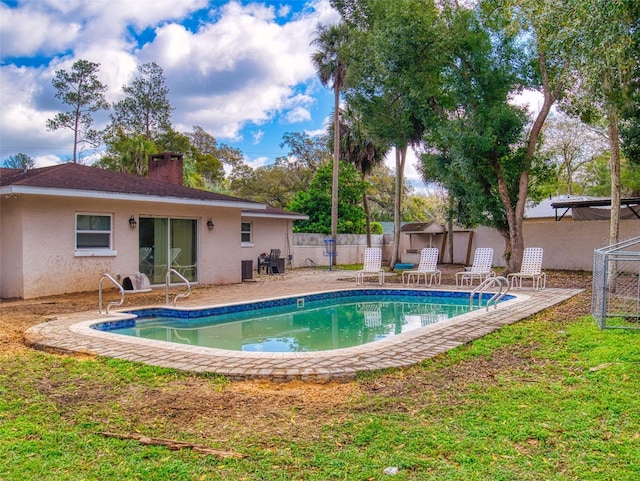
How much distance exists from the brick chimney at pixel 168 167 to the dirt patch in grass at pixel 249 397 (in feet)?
38.1

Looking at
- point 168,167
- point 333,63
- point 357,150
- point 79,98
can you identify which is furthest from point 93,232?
point 79,98

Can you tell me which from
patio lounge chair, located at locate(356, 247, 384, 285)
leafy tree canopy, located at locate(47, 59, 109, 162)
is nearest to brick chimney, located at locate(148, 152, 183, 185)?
patio lounge chair, located at locate(356, 247, 384, 285)

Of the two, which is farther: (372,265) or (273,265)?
(273,265)

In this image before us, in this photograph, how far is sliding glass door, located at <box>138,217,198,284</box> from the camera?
13547mm

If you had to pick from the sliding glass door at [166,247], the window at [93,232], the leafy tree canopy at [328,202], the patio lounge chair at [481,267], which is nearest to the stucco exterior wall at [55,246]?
the window at [93,232]

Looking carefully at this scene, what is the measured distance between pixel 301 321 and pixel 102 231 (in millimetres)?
5929

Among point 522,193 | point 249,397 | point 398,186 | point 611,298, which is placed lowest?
point 249,397

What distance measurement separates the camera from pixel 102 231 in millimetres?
12602

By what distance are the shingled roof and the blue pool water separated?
366 centimetres

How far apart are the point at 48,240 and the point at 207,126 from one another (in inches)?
1234

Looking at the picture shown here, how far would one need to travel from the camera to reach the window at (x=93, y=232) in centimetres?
1220

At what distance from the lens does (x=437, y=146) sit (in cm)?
1620

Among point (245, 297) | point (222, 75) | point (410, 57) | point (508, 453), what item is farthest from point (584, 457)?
point (222, 75)

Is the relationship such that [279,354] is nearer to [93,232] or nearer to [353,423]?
[353,423]
